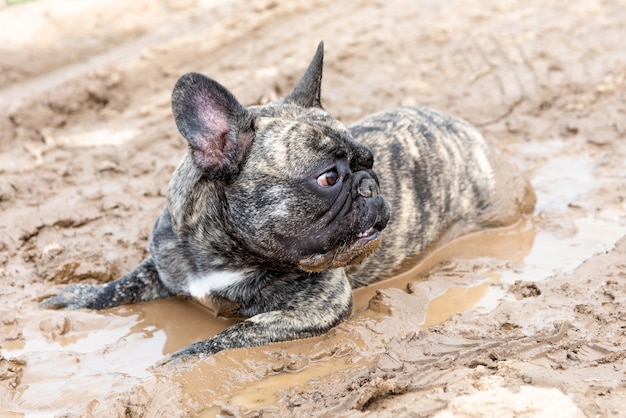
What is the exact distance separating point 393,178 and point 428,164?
0.37 metres

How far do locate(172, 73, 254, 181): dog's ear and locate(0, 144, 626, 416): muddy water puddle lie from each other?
1.01 meters

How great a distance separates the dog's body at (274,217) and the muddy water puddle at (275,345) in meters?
0.15

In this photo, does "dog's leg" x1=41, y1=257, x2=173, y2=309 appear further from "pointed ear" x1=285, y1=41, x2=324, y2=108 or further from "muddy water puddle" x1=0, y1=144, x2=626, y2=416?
"pointed ear" x1=285, y1=41, x2=324, y2=108

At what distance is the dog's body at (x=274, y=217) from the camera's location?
3893mm

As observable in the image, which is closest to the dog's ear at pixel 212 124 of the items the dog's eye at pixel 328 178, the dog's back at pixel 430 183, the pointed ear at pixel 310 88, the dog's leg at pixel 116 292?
the dog's eye at pixel 328 178

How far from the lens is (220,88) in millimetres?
3760

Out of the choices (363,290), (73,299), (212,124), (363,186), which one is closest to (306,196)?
(363,186)

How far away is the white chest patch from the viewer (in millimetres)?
4316

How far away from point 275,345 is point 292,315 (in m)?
0.21

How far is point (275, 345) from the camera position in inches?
159

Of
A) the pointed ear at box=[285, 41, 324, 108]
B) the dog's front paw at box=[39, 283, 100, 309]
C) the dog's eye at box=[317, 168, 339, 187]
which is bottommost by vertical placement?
the dog's front paw at box=[39, 283, 100, 309]

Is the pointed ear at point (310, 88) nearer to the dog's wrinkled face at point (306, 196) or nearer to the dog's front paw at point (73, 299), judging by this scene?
the dog's wrinkled face at point (306, 196)

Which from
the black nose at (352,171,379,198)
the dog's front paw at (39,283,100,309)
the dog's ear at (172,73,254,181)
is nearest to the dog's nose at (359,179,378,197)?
the black nose at (352,171,379,198)

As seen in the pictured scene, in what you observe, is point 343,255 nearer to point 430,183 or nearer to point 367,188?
point 367,188
